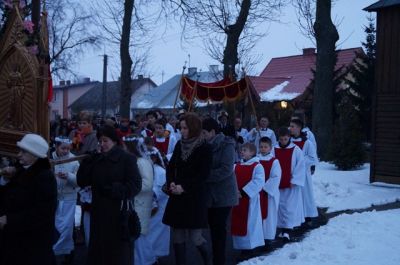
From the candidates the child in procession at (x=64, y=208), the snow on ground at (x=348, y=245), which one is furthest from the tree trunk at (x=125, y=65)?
the child in procession at (x=64, y=208)

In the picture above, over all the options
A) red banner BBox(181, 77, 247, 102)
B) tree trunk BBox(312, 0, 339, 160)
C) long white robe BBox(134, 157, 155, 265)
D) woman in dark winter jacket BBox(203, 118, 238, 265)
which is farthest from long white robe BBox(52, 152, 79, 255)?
tree trunk BBox(312, 0, 339, 160)

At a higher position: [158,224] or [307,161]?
[307,161]

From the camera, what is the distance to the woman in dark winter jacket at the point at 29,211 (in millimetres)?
4160

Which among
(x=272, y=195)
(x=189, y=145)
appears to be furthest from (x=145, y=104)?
(x=189, y=145)

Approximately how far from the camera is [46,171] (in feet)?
14.1

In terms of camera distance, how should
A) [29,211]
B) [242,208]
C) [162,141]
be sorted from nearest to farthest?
[29,211]
[242,208]
[162,141]

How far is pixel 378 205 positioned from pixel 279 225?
363cm

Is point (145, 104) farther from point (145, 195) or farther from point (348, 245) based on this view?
point (145, 195)

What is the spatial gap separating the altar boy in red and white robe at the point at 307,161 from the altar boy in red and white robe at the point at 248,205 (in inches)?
81.7

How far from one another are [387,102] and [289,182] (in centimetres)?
648

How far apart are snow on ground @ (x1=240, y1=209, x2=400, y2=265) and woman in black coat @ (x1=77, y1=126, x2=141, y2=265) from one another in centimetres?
223

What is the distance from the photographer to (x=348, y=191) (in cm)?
1223

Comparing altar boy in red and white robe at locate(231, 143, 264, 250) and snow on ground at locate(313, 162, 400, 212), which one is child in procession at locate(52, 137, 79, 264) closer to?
altar boy in red and white robe at locate(231, 143, 264, 250)

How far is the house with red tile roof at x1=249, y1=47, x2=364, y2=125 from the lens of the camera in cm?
3047
